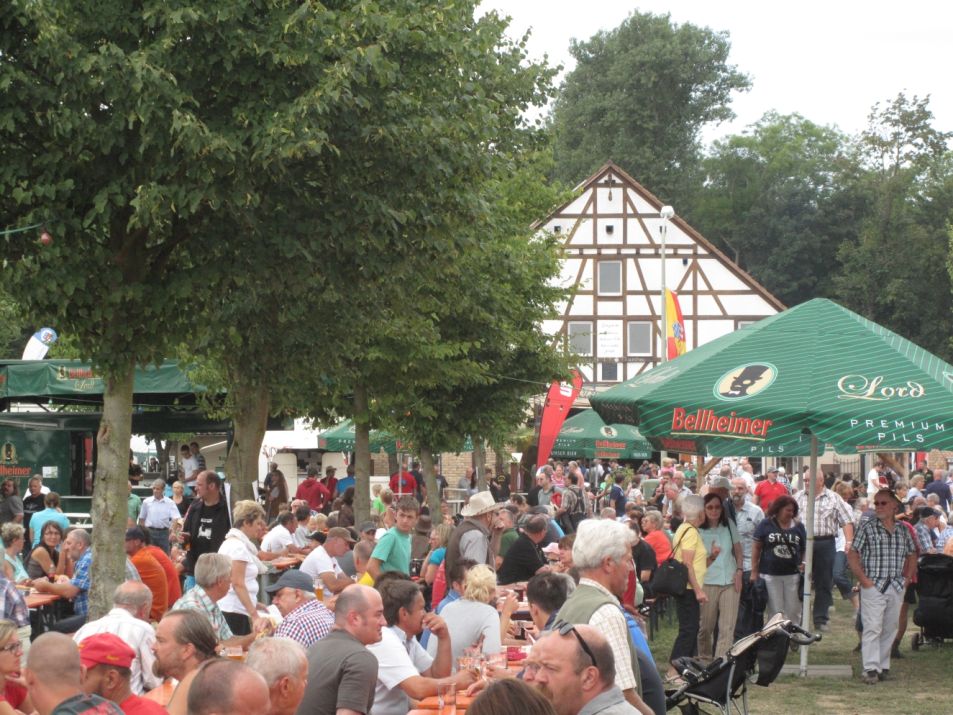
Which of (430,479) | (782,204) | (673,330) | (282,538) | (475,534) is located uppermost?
(782,204)

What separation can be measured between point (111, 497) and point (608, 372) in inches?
1827

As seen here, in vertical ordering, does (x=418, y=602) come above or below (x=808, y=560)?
below

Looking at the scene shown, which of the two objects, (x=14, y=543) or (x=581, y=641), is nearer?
(x=581, y=641)

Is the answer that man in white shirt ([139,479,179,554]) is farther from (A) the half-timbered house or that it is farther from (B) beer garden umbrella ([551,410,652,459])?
(A) the half-timbered house

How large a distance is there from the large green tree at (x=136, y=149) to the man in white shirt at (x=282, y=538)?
4338 millimetres

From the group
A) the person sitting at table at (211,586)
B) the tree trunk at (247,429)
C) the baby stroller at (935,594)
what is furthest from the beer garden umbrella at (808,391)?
the tree trunk at (247,429)

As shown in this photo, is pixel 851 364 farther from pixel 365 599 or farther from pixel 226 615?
pixel 365 599

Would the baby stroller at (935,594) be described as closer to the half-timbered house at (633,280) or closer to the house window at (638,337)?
the half-timbered house at (633,280)

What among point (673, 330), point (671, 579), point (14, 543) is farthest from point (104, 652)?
point (673, 330)

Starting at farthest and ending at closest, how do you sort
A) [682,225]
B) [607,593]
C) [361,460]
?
[682,225] < [361,460] < [607,593]

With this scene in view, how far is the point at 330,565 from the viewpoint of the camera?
42.3 feet

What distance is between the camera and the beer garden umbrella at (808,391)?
11.1 metres

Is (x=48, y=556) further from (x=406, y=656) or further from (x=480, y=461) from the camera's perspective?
(x=480, y=461)

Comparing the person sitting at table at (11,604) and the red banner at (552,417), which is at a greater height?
the red banner at (552,417)
